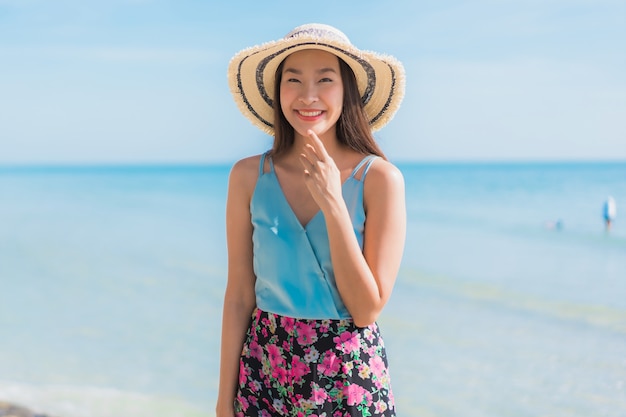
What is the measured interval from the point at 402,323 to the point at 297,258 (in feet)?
18.4

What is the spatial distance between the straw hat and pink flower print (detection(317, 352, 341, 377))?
736 mm

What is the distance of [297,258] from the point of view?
204 cm

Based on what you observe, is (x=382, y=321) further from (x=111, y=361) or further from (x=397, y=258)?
(x=397, y=258)

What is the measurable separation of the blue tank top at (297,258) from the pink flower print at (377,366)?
0.13 m

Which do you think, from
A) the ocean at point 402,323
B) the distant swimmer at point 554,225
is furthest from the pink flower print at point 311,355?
the distant swimmer at point 554,225

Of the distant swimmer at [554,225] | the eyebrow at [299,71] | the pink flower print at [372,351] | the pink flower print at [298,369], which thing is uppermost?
the distant swimmer at [554,225]

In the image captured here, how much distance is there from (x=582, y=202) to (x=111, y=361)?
66.6ft

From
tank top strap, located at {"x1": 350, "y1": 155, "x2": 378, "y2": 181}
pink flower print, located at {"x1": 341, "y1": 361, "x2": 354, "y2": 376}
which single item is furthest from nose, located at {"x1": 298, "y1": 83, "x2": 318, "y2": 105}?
pink flower print, located at {"x1": 341, "y1": 361, "x2": 354, "y2": 376}

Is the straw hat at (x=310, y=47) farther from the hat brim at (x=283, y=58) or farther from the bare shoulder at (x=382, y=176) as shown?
the bare shoulder at (x=382, y=176)

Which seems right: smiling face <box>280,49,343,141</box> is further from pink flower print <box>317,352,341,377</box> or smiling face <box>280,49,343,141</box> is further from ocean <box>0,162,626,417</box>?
ocean <box>0,162,626,417</box>

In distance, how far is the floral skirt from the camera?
200 cm

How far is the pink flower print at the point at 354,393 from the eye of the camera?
1987 mm

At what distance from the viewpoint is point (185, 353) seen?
6699 mm

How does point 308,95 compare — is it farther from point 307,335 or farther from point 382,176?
point 307,335
